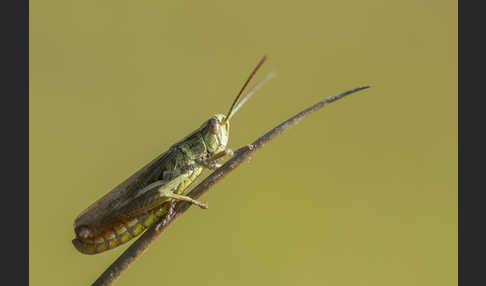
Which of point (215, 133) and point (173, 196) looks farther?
point (215, 133)

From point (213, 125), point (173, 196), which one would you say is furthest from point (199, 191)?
point (213, 125)

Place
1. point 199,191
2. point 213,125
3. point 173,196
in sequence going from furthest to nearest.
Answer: point 213,125, point 173,196, point 199,191

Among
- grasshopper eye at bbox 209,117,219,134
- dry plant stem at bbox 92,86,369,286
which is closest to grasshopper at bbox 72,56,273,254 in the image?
grasshopper eye at bbox 209,117,219,134

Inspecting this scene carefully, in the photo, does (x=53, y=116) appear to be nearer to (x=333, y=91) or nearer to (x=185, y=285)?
(x=185, y=285)

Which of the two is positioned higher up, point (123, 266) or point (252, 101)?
point (252, 101)

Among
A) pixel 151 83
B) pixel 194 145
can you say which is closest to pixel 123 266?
pixel 194 145

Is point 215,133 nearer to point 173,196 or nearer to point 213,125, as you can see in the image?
point 213,125

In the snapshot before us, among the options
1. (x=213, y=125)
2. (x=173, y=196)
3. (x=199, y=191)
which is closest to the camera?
(x=199, y=191)
